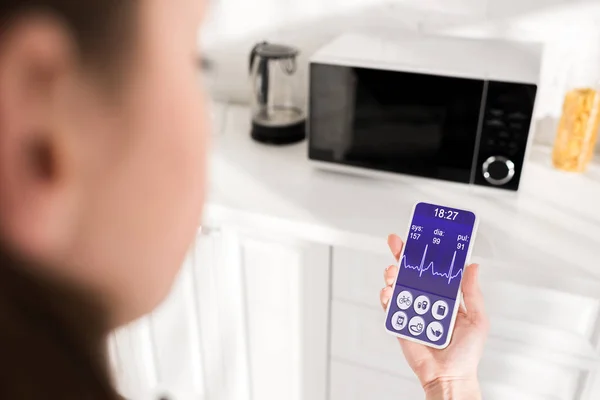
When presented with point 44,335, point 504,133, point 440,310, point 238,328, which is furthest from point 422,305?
point 44,335

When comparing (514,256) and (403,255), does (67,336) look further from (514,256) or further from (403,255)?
(514,256)

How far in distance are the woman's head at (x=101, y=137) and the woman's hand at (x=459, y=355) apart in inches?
22.3

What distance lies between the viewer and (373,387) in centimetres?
109

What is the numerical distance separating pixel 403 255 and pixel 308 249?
0.23 meters

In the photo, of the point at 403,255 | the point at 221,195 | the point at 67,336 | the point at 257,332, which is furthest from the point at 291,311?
the point at 67,336

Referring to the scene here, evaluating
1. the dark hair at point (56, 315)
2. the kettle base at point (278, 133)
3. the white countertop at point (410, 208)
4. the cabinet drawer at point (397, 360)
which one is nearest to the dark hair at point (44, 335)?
the dark hair at point (56, 315)

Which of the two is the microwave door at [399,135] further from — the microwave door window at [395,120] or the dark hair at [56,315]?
the dark hair at [56,315]

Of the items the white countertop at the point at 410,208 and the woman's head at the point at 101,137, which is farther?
the white countertop at the point at 410,208

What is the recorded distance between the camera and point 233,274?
1.11 m

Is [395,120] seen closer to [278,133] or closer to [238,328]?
[278,133]

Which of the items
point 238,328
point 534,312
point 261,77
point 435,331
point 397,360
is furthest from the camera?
point 261,77

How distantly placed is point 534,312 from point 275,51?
67 centimetres

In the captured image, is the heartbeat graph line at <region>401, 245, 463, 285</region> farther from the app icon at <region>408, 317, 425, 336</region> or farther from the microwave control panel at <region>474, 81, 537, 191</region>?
the microwave control panel at <region>474, 81, 537, 191</region>

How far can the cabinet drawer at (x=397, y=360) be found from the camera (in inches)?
38.0
